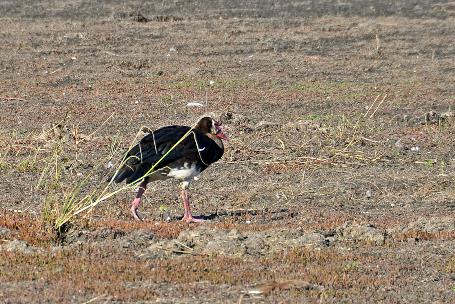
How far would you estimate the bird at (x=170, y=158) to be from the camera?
10.8 meters

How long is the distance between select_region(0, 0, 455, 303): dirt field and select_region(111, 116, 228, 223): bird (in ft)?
1.34

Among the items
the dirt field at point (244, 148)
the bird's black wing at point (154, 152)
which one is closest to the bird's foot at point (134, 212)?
the dirt field at point (244, 148)

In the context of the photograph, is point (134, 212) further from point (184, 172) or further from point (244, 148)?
point (244, 148)

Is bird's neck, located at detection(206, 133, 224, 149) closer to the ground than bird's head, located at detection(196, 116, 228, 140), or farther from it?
closer to the ground

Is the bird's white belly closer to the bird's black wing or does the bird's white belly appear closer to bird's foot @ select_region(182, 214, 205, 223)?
the bird's black wing

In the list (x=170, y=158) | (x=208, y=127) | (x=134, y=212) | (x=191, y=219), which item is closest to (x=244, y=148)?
(x=208, y=127)

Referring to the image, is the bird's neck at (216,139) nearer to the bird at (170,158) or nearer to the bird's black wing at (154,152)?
the bird at (170,158)

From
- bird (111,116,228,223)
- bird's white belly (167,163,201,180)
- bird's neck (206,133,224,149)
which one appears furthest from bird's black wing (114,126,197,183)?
bird's neck (206,133,224,149)

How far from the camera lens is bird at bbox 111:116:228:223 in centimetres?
1075

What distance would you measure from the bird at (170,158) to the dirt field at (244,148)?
1.34 ft

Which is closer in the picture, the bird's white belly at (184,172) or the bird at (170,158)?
the bird at (170,158)

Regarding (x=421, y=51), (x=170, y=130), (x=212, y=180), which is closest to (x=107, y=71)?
(x=421, y=51)

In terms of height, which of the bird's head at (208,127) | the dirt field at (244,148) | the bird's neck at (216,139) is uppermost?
the bird's head at (208,127)

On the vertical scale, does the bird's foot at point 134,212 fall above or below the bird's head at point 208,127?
below
